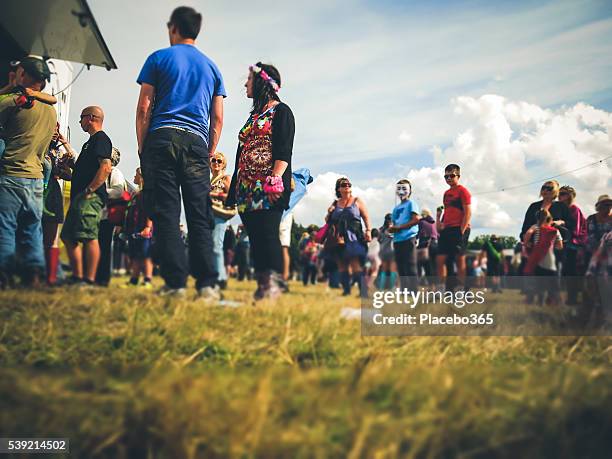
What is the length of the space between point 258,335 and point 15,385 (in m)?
1.19

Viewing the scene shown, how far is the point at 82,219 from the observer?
14.0 ft

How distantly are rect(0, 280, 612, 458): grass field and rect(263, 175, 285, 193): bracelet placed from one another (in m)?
1.51

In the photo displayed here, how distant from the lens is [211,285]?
3754 mm

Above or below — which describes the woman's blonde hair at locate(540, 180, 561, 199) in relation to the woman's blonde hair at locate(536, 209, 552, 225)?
above

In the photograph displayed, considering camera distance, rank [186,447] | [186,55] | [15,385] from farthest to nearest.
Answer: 1. [186,55]
2. [15,385]
3. [186,447]

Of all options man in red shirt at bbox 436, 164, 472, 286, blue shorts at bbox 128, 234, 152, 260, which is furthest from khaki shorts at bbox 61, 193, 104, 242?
man in red shirt at bbox 436, 164, 472, 286

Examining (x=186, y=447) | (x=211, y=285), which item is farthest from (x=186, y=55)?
(x=186, y=447)

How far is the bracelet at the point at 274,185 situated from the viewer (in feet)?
12.5

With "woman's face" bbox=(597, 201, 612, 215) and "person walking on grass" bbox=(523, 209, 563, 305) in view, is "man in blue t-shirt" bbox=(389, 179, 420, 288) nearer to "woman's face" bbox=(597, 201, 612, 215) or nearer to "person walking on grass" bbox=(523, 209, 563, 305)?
"person walking on grass" bbox=(523, 209, 563, 305)

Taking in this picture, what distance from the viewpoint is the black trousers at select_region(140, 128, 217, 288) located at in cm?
353

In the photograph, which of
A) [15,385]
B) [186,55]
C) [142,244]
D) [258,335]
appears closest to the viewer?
[15,385]

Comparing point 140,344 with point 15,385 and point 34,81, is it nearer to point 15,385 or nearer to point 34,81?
point 15,385

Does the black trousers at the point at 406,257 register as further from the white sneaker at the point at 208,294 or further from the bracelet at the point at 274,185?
the white sneaker at the point at 208,294

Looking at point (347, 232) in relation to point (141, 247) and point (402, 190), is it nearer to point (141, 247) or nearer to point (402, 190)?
point (402, 190)
